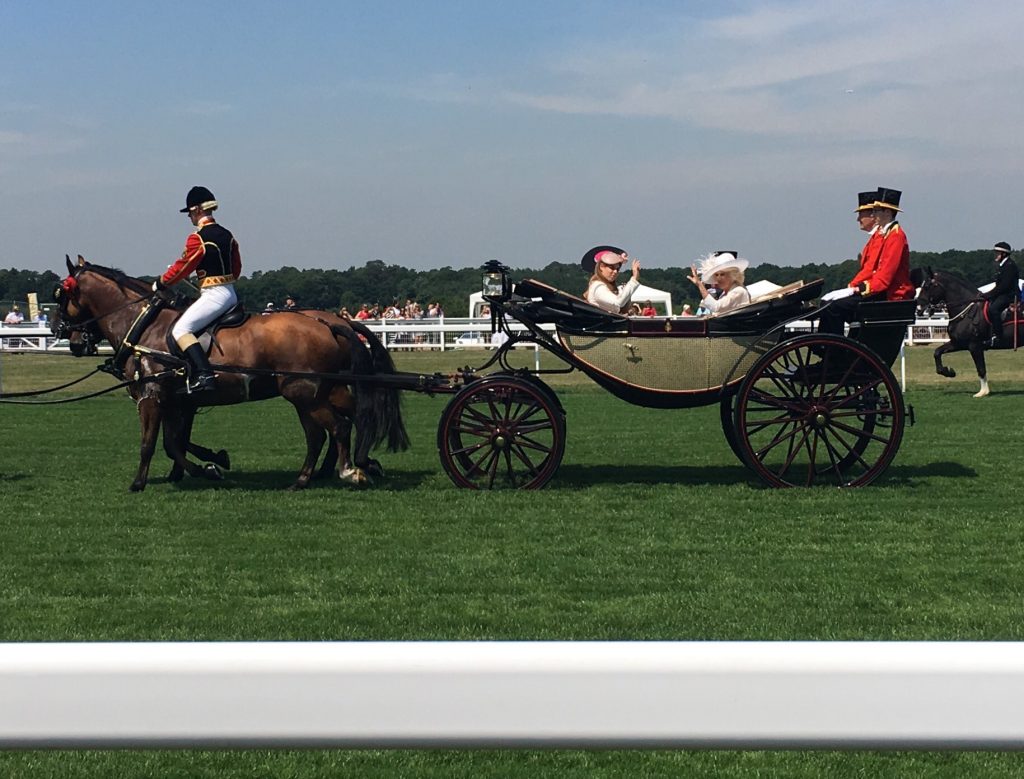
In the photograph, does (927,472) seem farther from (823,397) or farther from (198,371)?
(198,371)

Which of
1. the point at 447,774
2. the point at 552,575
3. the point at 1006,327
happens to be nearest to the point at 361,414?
the point at 552,575

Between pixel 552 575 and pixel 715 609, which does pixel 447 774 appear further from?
pixel 552 575

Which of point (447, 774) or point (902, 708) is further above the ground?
point (902, 708)

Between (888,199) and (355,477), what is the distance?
15.3 ft

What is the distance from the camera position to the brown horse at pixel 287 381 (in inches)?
447

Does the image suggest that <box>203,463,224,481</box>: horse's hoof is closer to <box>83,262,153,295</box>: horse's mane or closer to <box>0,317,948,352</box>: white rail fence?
<box>83,262,153,295</box>: horse's mane

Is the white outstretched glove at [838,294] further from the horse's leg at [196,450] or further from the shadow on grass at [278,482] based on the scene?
the horse's leg at [196,450]

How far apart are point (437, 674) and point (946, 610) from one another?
5509 mm

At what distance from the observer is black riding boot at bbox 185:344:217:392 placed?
11.2 metres

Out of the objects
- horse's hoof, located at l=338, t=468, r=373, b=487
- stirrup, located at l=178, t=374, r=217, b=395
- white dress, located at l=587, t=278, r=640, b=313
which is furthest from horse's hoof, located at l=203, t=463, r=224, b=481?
white dress, located at l=587, t=278, r=640, b=313

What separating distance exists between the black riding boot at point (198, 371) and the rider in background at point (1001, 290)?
48.0 feet

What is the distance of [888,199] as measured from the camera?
35.4 ft

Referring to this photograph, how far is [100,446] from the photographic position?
1531 centimetres

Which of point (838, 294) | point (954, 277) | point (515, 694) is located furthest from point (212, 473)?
point (954, 277)
